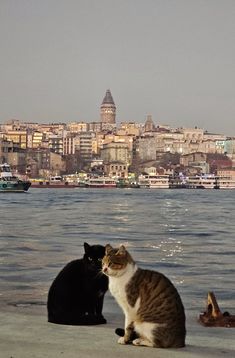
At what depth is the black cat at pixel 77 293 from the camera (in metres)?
3.65

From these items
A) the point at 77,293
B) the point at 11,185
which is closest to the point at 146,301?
the point at 77,293

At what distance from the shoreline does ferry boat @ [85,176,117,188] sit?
99660 millimetres

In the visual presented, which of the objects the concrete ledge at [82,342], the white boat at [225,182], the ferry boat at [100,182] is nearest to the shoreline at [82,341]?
the concrete ledge at [82,342]

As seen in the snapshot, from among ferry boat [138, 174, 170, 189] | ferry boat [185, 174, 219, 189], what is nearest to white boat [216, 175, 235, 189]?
ferry boat [185, 174, 219, 189]

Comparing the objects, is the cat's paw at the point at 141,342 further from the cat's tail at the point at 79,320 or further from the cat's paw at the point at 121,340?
the cat's tail at the point at 79,320

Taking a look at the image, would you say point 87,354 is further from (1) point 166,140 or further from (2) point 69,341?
(1) point 166,140

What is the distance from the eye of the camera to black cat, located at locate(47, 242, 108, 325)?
12.0ft

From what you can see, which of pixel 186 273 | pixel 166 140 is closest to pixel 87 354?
pixel 186 273

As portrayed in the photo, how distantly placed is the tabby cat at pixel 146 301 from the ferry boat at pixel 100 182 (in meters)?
100

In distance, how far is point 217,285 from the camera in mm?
6879

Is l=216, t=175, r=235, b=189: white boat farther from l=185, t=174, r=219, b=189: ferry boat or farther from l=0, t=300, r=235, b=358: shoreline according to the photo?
l=0, t=300, r=235, b=358: shoreline

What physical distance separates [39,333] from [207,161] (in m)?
129

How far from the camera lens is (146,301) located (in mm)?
3111

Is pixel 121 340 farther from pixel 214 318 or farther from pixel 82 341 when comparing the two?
pixel 214 318
